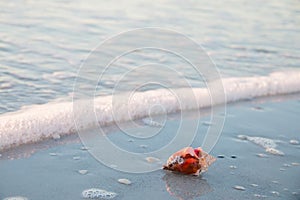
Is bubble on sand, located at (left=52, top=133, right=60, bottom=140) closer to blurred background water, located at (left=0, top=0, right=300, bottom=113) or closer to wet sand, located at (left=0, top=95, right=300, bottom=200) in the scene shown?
wet sand, located at (left=0, top=95, right=300, bottom=200)

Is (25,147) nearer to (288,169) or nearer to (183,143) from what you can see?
(183,143)

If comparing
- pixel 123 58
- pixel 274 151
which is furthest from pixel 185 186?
pixel 123 58

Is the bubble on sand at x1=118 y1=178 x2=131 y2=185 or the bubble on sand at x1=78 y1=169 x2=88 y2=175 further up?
the bubble on sand at x1=78 y1=169 x2=88 y2=175

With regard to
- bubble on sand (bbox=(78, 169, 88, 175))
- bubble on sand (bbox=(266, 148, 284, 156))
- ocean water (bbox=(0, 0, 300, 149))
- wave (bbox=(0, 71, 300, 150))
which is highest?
ocean water (bbox=(0, 0, 300, 149))

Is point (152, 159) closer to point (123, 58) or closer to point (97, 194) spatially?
point (97, 194)

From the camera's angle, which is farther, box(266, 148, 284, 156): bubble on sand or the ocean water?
the ocean water

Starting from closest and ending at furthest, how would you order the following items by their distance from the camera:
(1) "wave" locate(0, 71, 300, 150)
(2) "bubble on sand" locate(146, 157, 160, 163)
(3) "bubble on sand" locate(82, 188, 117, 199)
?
(3) "bubble on sand" locate(82, 188, 117, 199) < (2) "bubble on sand" locate(146, 157, 160, 163) < (1) "wave" locate(0, 71, 300, 150)

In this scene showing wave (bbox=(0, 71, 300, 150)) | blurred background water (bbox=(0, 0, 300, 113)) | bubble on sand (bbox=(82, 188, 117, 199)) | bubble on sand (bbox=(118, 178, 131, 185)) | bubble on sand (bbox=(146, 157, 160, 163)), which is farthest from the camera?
blurred background water (bbox=(0, 0, 300, 113))

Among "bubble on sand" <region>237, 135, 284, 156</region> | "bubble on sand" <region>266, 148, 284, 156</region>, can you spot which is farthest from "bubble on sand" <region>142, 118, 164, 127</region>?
"bubble on sand" <region>266, 148, 284, 156</region>
